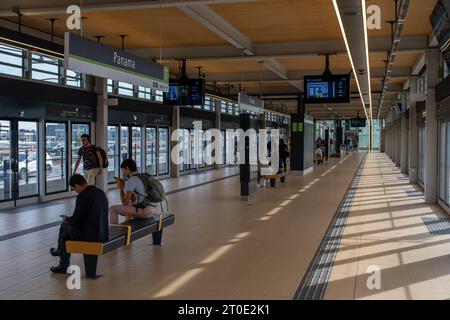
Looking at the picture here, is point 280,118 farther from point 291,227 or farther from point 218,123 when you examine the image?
point 291,227

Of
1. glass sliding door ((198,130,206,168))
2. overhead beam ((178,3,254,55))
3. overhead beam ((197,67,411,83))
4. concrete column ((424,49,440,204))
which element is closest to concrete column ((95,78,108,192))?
overhead beam ((178,3,254,55))

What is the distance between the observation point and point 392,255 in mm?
6793

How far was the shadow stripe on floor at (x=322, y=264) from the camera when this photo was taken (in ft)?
16.9

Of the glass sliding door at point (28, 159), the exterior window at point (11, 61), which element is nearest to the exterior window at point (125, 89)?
the glass sliding door at point (28, 159)

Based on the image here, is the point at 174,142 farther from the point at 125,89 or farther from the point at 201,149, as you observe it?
the point at 201,149

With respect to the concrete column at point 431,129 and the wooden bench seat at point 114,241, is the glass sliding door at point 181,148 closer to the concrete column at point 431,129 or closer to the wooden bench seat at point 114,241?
the concrete column at point 431,129

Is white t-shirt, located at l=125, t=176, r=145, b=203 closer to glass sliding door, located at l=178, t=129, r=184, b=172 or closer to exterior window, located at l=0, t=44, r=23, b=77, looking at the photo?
exterior window, located at l=0, t=44, r=23, b=77

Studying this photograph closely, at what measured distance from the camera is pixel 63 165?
44.4 ft

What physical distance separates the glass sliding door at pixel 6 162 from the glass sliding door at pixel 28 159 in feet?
0.92

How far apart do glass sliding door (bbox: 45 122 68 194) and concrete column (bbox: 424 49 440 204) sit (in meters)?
8.86
